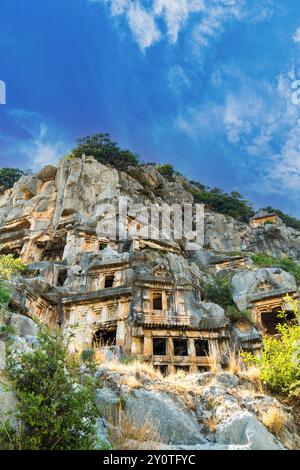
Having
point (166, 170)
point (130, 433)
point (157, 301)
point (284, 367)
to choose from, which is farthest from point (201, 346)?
point (166, 170)

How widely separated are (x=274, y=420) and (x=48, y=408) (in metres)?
5.00

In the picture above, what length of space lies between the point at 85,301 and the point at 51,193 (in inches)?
790

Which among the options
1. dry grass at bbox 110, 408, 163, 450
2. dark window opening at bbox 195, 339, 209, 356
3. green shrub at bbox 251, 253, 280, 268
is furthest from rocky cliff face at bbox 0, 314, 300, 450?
green shrub at bbox 251, 253, 280, 268

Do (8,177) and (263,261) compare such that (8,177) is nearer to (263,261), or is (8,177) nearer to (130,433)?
(263,261)

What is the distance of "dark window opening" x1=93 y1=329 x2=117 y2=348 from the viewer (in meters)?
23.2

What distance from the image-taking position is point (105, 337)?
24578 millimetres

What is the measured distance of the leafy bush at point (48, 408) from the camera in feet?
17.4

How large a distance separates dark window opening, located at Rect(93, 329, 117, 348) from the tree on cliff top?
3126cm

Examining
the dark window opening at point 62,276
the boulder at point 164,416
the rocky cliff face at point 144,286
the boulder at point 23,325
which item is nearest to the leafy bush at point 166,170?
the rocky cliff face at point 144,286

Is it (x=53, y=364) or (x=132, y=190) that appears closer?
(x=53, y=364)

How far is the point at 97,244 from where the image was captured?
113ft
